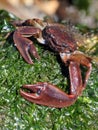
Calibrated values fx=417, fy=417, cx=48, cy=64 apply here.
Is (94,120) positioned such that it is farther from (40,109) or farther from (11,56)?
(11,56)

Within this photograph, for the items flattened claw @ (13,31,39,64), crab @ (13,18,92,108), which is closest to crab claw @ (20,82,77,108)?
crab @ (13,18,92,108)

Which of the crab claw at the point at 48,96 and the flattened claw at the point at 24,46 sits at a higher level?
the flattened claw at the point at 24,46

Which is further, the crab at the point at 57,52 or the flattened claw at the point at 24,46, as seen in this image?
the flattened claw at the point at 24,46

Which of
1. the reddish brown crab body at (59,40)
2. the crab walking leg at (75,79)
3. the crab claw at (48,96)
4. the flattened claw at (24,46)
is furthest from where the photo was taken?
the reddish brown crab body at (59,40)

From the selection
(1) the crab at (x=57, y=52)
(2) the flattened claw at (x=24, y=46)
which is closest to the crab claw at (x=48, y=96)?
(1) the crab at (x=57, y=52)

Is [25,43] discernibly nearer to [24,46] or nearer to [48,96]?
[24,46]

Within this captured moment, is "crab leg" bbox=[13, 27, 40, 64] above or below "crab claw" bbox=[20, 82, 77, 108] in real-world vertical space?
above

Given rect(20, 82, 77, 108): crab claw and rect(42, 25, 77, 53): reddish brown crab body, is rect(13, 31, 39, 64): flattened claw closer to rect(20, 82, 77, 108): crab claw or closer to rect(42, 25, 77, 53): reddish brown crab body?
rect(42, 25, 77, 53): reddish brown crab body

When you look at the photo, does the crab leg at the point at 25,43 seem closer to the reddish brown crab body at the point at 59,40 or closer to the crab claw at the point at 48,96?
the reddish brown crab body at the point at 59,40
